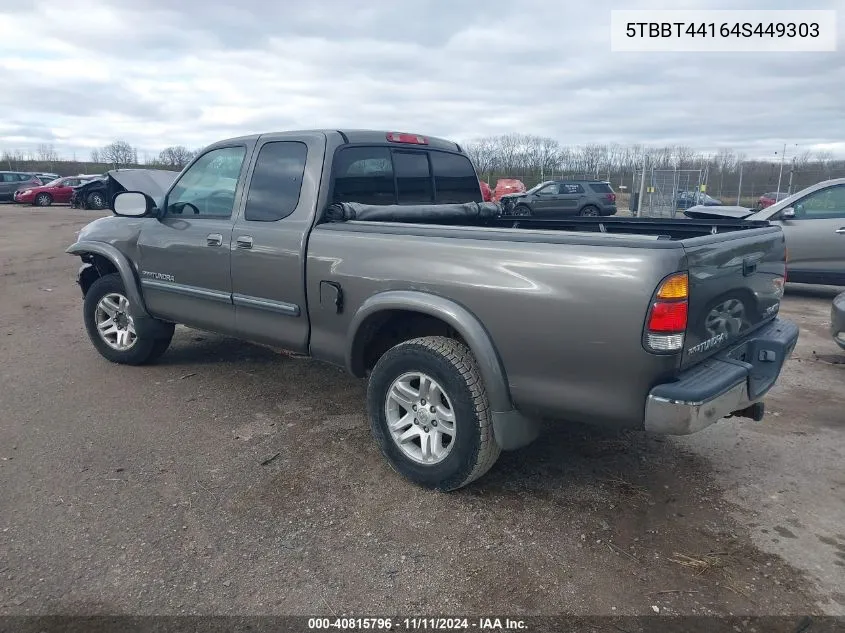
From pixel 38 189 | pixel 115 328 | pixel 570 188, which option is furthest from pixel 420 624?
pixel 38 189

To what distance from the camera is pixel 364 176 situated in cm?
426

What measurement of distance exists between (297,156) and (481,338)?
6.15 ft

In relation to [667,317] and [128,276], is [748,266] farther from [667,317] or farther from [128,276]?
[128,276]

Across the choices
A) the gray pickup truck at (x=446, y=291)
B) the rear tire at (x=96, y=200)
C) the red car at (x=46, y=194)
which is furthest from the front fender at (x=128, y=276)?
the red car at (x=46, y=194)

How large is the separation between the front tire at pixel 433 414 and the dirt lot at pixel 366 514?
0.18 meters

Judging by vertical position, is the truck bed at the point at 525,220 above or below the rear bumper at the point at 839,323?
above

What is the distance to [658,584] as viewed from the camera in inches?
107

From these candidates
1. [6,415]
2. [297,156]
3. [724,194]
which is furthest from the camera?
[724,194]

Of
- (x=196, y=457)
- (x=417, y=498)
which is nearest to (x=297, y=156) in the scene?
(x=196, y=457)

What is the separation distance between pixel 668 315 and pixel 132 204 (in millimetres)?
3971

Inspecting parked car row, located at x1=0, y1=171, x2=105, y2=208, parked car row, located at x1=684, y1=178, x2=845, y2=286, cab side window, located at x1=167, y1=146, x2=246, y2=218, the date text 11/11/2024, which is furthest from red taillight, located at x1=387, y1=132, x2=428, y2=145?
parked car row, located at x1=0, y1=171, x2=105, y2=208

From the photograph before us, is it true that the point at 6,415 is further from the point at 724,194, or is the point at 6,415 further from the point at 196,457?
the point at 724,194

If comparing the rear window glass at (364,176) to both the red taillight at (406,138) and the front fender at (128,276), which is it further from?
the front fender at (128,276)

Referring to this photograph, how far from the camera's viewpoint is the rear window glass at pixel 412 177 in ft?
14.8
